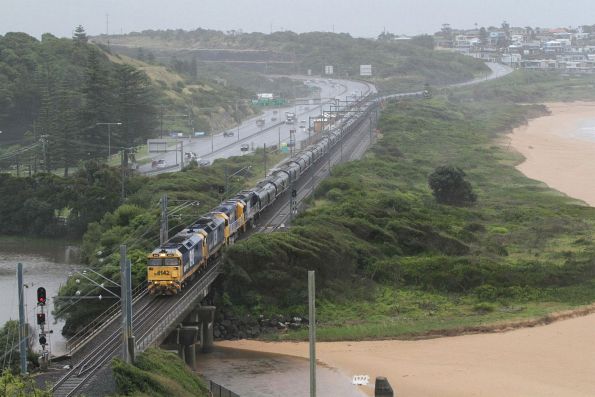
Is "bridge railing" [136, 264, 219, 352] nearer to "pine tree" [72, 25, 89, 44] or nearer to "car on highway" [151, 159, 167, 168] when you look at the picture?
"car on highway" [151, 159, 167, 168]

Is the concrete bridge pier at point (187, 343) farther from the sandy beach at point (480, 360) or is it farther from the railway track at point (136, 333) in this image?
the sandy beach at point (480, 360)

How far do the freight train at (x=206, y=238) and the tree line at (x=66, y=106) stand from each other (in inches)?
1094

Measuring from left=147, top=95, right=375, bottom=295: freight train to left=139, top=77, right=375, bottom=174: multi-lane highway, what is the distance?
30.8 meters

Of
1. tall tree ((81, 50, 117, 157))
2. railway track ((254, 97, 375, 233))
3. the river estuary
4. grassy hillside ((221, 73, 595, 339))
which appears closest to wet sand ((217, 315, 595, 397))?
the river estuary

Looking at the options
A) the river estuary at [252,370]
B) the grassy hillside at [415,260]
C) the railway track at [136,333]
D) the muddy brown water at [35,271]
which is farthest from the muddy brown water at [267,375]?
the muddy brown water at [35,271]

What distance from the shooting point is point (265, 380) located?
41.2 meters

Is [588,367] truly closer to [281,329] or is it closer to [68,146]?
[281,329]

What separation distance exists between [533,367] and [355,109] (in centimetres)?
10362

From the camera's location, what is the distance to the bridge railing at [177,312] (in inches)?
1510

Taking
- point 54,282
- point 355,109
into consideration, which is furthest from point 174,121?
point 54,282

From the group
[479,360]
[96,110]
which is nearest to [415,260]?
[479,360]

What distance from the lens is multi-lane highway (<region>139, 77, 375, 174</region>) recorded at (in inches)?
4286

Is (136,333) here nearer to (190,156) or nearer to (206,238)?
(206,238)

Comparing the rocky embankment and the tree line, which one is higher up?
the tree line
